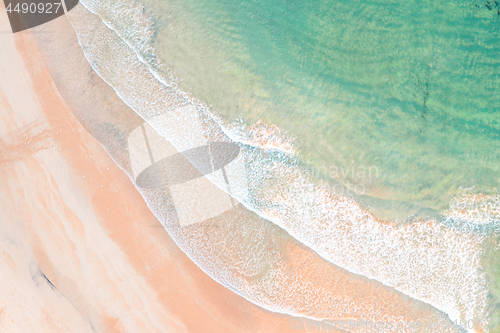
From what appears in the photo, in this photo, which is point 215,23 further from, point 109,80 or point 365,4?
point 365,4

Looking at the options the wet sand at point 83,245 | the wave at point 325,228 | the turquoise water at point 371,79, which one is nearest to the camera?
the wave at point 325,228

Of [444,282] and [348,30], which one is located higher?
[348,30]

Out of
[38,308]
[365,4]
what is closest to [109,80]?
[38,308]

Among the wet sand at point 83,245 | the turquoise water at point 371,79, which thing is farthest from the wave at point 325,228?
the turquoise water at point 371,79

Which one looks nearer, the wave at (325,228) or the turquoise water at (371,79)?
the wave at (325,228)

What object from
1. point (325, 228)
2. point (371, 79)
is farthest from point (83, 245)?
point (371, 79)

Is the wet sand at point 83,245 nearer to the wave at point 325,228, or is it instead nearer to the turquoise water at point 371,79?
the wave at point 325,228
